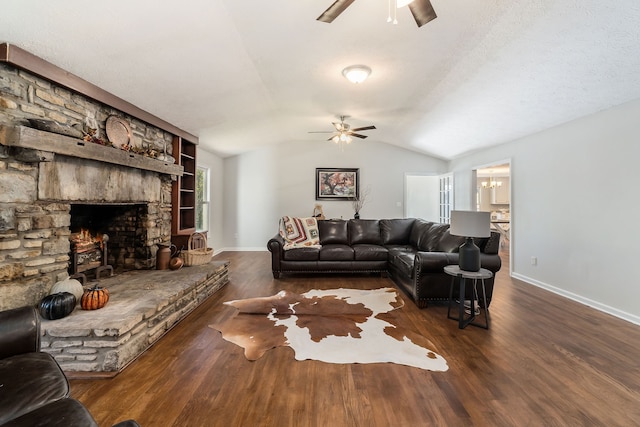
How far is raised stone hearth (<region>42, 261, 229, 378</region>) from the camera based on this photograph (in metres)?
2.05

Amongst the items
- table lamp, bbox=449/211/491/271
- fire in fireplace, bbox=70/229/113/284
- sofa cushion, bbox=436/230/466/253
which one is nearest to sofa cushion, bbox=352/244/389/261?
sofa cushion, bbox=436/230/466/253

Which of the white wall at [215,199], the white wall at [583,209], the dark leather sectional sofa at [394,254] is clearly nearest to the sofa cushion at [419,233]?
the dark leather sectional sofa at [394,254]

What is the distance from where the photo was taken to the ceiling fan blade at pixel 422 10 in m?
1.73

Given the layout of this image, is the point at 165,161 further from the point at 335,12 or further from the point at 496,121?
the point at 496,121

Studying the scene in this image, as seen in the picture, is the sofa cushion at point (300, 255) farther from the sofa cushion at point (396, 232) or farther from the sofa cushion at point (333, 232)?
the sofa cushion at point (396, 232)

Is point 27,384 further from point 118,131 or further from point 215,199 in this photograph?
point 215,199

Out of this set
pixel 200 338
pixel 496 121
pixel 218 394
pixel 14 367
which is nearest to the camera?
pixel 14 367

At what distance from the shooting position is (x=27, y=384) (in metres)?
1.19

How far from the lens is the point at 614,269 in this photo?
3.21 m

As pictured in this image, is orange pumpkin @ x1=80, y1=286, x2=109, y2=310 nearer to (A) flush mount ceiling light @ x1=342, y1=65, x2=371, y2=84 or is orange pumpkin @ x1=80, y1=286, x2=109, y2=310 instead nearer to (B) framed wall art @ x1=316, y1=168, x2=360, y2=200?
(A) flush mount ceiling light @ x1=342, y1=65, x2=371, y2=84

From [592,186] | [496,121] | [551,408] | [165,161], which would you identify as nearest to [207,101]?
[165,161]

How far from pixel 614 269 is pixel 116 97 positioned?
5783mm

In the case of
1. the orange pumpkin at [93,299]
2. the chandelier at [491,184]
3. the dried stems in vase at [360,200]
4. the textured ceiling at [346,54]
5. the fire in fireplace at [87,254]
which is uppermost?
the textured ceiling at [346,54]

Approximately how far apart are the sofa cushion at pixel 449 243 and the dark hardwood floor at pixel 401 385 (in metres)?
1.07
